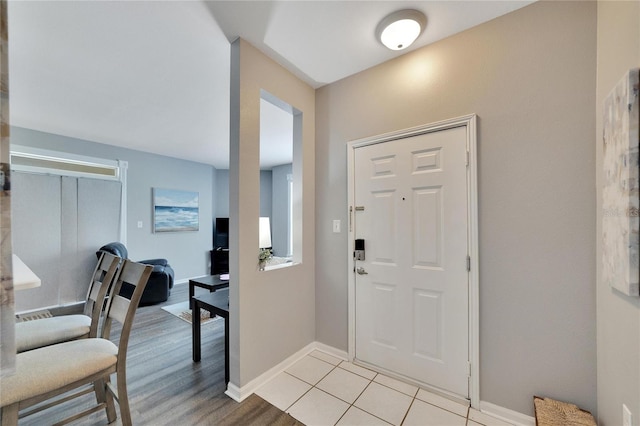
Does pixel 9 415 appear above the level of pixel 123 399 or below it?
above

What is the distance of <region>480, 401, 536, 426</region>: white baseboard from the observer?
5.07ft

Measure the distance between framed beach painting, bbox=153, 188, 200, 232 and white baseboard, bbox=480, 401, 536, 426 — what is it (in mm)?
5372

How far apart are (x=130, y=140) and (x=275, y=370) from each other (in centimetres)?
414

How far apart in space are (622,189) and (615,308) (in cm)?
56

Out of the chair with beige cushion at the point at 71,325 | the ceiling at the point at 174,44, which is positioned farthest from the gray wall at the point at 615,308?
the chair with beige cushion at the point at 71,325

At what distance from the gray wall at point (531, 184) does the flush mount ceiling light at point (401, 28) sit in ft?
0.87

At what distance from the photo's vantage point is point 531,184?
1555 mm

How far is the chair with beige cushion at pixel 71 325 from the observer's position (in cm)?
147

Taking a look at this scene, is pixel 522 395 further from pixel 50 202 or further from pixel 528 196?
pixel 50 202

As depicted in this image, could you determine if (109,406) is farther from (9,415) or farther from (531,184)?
(531,184)

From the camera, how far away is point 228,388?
73.5 inches

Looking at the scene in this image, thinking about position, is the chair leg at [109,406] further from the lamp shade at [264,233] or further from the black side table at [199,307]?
the lamp shade at [264,233]

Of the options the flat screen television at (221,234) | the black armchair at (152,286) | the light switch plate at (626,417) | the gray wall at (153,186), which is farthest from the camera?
the flat screen television at (221,234)

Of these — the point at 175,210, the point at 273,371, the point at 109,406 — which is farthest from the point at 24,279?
the point at 175,210
